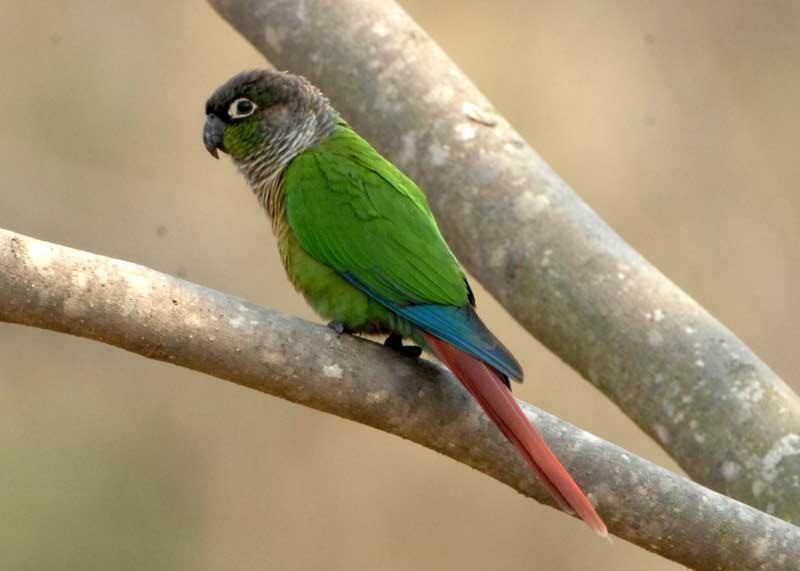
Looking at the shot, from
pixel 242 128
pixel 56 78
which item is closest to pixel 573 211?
pixel 242 128

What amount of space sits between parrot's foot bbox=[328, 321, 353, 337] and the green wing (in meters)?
0.09

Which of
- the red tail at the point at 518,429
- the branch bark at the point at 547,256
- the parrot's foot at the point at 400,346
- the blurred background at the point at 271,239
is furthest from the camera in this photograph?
the blurred background at the point at 271,239

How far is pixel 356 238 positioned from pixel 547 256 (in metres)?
0.44

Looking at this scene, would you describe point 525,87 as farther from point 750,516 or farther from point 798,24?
point 750,516

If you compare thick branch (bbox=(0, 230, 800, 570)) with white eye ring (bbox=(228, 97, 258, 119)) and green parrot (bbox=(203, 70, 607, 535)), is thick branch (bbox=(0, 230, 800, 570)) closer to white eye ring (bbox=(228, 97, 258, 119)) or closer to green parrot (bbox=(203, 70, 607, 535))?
green parrot (bbox=(203, 70, 607, 535))

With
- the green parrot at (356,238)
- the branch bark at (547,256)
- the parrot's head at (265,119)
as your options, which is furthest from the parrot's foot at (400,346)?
the parrot's head at (265,119)

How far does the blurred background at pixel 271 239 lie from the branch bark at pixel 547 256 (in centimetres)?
181

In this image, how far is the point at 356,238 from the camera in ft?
7.22

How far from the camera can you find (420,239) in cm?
219

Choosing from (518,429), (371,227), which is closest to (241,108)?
(371,227)

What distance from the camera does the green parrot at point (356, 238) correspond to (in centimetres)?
195

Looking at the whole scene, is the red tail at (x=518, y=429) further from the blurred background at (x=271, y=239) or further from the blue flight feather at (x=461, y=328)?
the blurred background at (x=271, y=239)

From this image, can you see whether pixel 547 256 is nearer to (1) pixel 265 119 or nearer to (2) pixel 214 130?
(1) pixel 265 119

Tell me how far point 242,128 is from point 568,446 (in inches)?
43.3
